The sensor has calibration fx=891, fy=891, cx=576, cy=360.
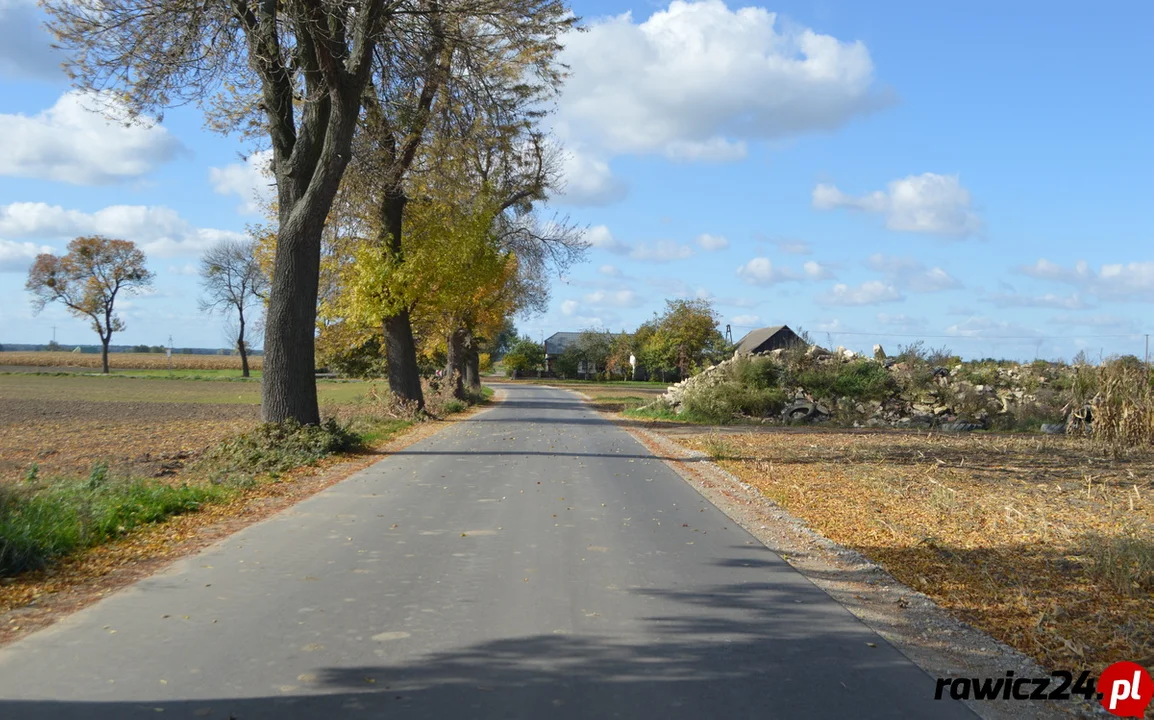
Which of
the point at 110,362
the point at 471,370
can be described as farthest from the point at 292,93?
the point at 110,362

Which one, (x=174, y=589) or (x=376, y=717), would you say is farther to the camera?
(x=174, y=589)

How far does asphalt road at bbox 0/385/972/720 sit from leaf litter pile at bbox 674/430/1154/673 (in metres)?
1.18

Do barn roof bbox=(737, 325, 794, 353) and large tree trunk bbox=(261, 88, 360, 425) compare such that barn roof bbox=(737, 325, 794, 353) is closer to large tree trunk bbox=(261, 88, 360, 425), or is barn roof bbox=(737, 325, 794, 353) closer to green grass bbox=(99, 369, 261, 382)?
green grass bbox=(99, 369, 261, 382)

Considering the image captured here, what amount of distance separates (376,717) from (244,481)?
28.8 ft

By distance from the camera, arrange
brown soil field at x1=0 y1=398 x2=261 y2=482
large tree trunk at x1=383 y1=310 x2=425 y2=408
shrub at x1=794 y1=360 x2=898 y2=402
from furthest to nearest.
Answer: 1. shrub at x1=794 y1=360 x2=898 y2=402
2. large tree trunk at x1=383 y1=310 x2=425 y2=408
3. brown soil field at x1=0 y1=398 x2=261 y2=482

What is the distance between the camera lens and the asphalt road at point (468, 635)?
4633mm

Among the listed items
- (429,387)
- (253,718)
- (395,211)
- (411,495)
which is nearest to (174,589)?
(253,718)

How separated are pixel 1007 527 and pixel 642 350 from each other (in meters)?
85.6

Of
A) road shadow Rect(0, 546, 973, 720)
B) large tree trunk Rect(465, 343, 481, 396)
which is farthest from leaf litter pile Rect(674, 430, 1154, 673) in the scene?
large tree trunk Rect(465, 343, 481, 396)

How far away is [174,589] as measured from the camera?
6.82 meters

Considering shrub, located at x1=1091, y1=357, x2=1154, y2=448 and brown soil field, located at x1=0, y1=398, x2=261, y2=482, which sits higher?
shrub, located at x1=1091, y1=357, x2=1154, y2=448

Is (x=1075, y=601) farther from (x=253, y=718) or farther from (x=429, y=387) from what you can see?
(x=429, y=387)

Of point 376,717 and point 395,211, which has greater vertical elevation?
point 395,211

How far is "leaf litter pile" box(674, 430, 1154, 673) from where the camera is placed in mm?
6312
